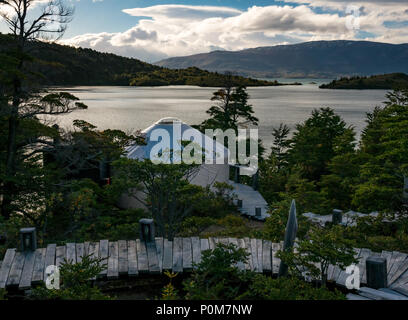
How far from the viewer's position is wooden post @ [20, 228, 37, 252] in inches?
178

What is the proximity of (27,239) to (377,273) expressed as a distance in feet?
13.8

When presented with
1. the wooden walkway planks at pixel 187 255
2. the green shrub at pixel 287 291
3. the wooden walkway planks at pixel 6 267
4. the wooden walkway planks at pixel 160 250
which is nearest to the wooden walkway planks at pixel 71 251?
the wooden walkway planks at pixel 6 267

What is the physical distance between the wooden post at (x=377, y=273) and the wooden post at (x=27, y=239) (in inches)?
159

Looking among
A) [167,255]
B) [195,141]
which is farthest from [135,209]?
[195,141]

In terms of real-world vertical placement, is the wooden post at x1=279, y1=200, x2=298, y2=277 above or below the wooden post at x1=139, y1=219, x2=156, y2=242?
above

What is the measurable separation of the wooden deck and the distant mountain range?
70.4 metres

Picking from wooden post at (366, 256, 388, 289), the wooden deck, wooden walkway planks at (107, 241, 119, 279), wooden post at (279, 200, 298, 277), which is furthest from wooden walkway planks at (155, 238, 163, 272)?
wooden post at (366, 256, 388, 289)

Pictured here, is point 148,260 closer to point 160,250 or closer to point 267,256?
point 160,250

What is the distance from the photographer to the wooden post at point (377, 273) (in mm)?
3758

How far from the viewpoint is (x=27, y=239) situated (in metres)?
4.56

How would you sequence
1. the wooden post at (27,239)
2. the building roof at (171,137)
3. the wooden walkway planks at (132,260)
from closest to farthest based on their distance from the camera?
the wooden walkway planks at (132,260), the wooden post at (27,239), the building roof at (171,137)

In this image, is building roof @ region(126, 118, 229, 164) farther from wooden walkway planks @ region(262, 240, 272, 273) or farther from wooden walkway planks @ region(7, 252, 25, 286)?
wooden walkway planks @ region(7, 252, 25, 286)

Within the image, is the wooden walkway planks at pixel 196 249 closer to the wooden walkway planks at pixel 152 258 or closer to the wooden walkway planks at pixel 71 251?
the wooden walkway planks at pixel 152 258

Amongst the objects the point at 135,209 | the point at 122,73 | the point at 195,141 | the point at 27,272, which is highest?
the point at 122,73
